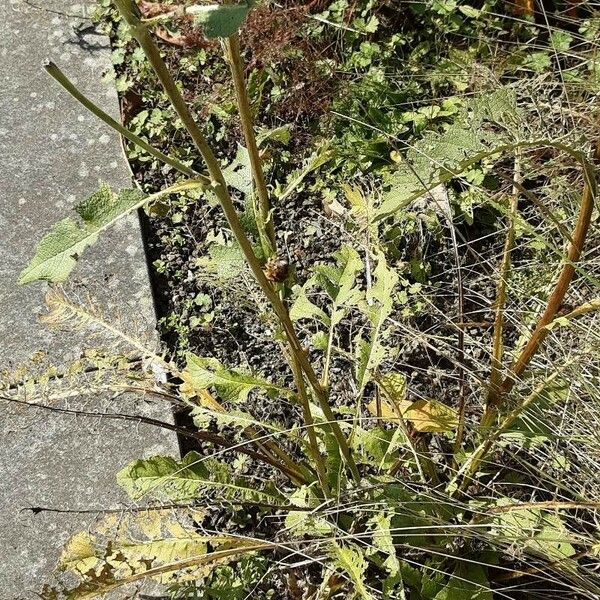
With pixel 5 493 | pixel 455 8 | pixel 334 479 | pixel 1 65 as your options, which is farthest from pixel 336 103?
pixel 5 493

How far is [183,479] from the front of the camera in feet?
5.53

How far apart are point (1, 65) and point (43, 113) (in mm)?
268

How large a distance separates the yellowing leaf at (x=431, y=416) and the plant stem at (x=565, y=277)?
23cm

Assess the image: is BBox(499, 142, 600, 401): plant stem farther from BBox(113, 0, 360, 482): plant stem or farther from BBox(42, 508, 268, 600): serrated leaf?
BBox(42, 508, 268, 600): serrated leaf

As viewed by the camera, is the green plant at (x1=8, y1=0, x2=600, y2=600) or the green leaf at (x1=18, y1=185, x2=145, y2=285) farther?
the green plant at (x1=8, y1=0, x2=600, y2=600)

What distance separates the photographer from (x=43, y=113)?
2.66 meters

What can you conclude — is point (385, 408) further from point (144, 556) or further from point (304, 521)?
point (144, 556)

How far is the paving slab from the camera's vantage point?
201cm

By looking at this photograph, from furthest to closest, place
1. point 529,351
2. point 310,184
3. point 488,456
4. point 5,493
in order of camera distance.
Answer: point 310,184
point 5,493
point 488,456
point 529,351

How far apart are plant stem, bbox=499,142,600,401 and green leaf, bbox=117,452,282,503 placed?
22.9 inches

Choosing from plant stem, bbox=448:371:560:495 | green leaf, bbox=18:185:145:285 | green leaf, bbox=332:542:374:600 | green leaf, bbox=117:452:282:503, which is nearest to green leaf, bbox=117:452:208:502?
green leaf, bbox=117:452:282:503

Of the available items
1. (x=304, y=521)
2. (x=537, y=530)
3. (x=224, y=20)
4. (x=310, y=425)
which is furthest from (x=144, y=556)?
(x=224, y=20)

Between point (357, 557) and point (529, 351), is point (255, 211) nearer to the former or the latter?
point (529, 351)

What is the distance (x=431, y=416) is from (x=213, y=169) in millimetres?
1000
